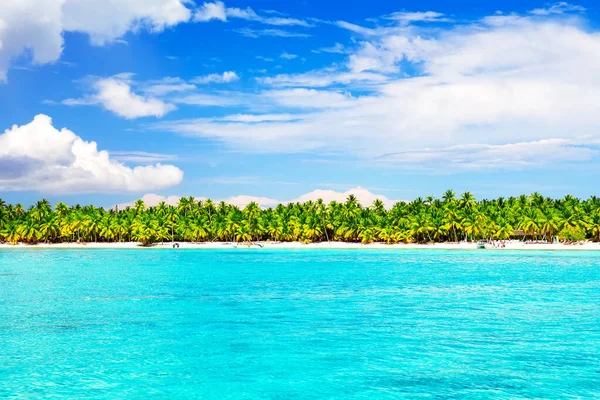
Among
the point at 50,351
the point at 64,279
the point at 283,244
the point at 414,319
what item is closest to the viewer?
the point at 50,351

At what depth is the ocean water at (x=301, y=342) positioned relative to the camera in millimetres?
21703

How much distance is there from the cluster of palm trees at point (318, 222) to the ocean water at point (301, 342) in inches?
3586

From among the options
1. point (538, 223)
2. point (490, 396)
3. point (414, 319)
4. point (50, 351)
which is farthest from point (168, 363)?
point (538, 223)

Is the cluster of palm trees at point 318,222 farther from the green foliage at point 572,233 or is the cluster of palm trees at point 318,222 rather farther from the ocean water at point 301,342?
the ocean water at point 301,342

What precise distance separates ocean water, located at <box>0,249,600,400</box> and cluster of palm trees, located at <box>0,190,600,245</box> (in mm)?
91086

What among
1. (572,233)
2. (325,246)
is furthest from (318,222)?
(572,233)

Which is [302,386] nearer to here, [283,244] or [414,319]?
[414,319]

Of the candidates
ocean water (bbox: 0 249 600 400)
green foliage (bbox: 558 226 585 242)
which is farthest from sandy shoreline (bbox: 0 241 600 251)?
ocean water (bbox: 0 249 600 400)

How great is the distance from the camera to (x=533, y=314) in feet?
126

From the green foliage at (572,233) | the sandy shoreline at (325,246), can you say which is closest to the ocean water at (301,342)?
the green foliage at (572,233)

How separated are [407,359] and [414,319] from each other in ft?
35.7

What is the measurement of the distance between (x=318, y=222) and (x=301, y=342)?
13176 cm

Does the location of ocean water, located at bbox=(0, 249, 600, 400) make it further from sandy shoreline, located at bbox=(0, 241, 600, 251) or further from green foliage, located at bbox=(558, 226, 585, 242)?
sandy shoreline, located at bbox=(0, 241, 600, 251)

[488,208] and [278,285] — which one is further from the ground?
[488,208]
